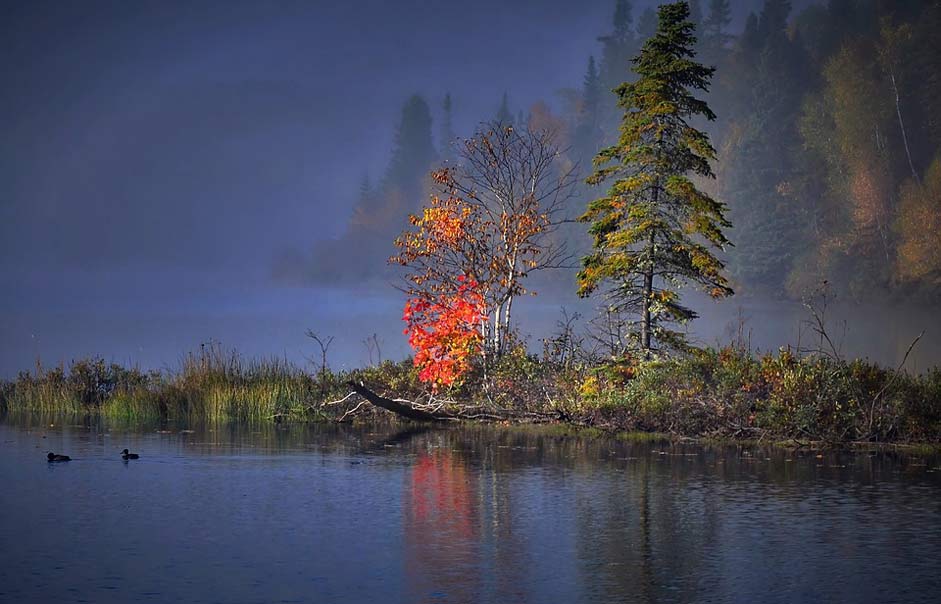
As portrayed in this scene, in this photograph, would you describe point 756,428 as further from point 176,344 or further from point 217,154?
point 217,154

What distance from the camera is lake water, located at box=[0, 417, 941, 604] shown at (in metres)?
11.5

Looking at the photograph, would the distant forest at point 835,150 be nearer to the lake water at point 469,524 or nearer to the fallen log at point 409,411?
the fallen log at point 409,411

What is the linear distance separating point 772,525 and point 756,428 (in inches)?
337

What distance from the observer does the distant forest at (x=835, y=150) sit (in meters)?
77.5

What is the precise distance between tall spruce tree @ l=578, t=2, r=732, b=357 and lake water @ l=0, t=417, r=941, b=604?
16.5 feet

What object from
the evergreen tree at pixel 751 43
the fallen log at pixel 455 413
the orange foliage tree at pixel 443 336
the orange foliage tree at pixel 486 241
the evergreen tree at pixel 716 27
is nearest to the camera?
the fallen log at pixel 455 413

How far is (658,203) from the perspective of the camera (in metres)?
27.0

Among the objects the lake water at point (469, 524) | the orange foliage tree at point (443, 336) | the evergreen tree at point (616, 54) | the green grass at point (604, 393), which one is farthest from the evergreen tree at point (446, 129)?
the lake water at point (469, 524)

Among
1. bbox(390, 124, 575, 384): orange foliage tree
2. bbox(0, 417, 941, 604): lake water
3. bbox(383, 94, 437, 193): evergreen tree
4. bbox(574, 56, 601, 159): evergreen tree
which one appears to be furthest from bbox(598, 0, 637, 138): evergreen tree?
bbox(0, 417, 941, 604): lake water

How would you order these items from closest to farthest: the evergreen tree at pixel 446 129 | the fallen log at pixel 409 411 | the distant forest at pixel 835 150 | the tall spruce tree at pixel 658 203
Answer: the tall spruce tree at pixel 658 203 → the fallen log at pixel 409 411 → the distant forest at pixel 835 150 → the evergreen tree at pixel 446 129

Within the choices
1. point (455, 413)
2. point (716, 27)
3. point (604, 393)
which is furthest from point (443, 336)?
point (716, 27)

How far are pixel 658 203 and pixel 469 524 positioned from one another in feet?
46.0

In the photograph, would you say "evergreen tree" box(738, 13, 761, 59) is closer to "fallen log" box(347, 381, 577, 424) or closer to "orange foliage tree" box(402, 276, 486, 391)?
"orange foliage tree" box(402, 276, 486, 391)

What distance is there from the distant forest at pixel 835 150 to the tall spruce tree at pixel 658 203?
50258 millimetres
